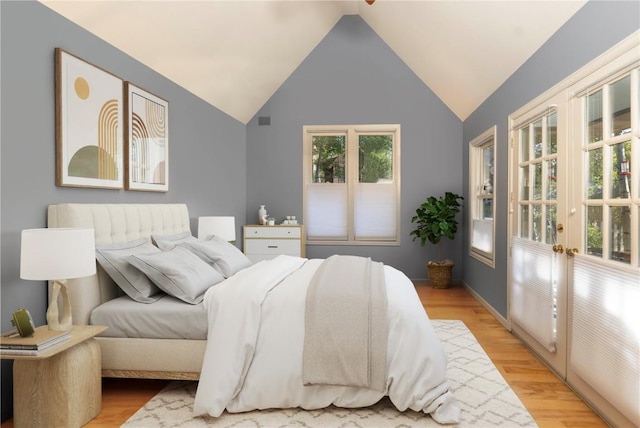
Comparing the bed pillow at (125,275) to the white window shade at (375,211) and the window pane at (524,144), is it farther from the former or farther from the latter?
the white window shade at (375,211)

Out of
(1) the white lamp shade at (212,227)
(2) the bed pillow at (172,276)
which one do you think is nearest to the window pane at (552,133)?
(2) the bed pillow at (172,276)

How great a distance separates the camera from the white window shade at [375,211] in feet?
21.2

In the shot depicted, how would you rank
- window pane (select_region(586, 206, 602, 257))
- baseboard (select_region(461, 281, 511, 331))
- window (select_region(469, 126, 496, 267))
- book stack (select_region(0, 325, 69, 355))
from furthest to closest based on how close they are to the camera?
window (select_region(469, 126, 496, 267)) → baseboard (select_region(461, 281, 511, 331)) → window pane (select_region(586, 206, 602, 257)) → book stack (select_region(0, 325, 69, 355))

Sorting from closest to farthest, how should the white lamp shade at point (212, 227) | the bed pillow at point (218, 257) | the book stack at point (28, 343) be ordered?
the book stack at point (28, 343) < the bed pillow at point (218, 257) < the white lamp shade at point (212, 227)

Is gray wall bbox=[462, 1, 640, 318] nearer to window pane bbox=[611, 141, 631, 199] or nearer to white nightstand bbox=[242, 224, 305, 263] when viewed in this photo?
window pane bbox=[611, 141, 631, 199]

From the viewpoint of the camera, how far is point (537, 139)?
3.44 metres

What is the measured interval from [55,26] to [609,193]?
3.37 m

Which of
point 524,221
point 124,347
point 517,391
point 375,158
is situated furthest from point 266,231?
point 517,391

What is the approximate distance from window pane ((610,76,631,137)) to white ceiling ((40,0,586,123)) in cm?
70

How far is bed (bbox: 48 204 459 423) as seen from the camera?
7.68 feet

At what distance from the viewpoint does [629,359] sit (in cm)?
206

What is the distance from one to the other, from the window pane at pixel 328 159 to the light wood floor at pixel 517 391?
3233mm

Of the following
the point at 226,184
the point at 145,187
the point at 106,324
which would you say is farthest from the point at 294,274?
the point at 226,184

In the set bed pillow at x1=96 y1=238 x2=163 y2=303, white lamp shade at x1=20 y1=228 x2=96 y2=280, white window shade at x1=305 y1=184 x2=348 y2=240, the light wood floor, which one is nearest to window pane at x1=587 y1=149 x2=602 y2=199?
the light wood floor
